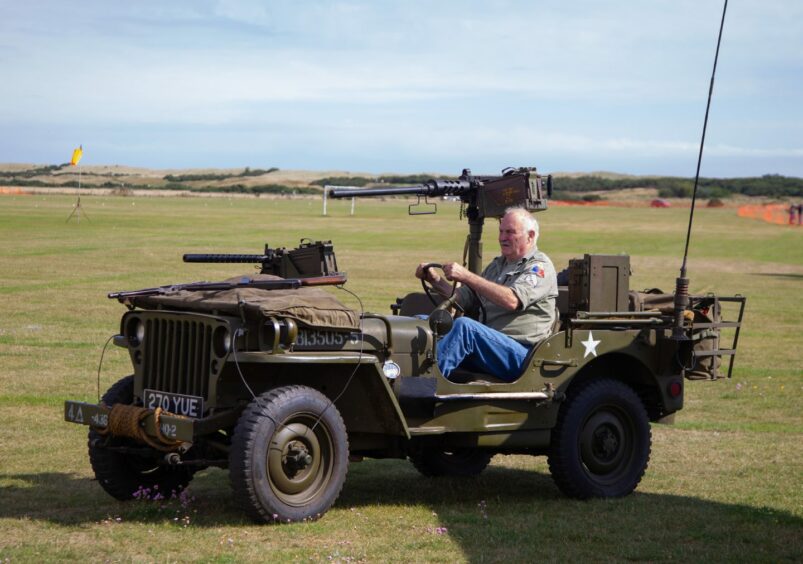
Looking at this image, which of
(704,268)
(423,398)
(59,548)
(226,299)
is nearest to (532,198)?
(423,398)

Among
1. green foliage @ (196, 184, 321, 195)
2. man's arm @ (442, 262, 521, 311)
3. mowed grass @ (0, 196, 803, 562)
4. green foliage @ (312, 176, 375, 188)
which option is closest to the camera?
mowed grass @ (0, 196, 803, 562)

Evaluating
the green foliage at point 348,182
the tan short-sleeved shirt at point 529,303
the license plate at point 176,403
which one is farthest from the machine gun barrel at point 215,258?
the green foliage at point 348,182

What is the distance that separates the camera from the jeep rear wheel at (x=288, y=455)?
7.08 metres

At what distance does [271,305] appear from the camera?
7.13 metres

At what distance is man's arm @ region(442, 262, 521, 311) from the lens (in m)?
8.00

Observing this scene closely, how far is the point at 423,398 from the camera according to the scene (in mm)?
7809

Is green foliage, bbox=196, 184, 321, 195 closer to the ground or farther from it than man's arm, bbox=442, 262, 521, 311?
closer to the ground

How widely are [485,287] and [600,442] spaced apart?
1.54m

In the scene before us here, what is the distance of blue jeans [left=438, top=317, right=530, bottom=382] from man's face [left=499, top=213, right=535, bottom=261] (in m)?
0.64

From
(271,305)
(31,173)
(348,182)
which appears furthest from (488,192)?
(31,173)

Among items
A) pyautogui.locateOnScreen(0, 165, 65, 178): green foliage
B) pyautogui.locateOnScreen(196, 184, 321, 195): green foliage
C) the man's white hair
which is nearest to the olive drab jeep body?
the man's white hair

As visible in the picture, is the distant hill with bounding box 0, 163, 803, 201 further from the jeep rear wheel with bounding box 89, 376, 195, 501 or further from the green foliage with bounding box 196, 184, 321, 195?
the jeep rear wheel with bounding box 89, 376, 195, 501

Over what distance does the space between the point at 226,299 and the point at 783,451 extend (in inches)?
234

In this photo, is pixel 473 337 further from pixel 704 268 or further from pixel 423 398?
pixel 704 268
